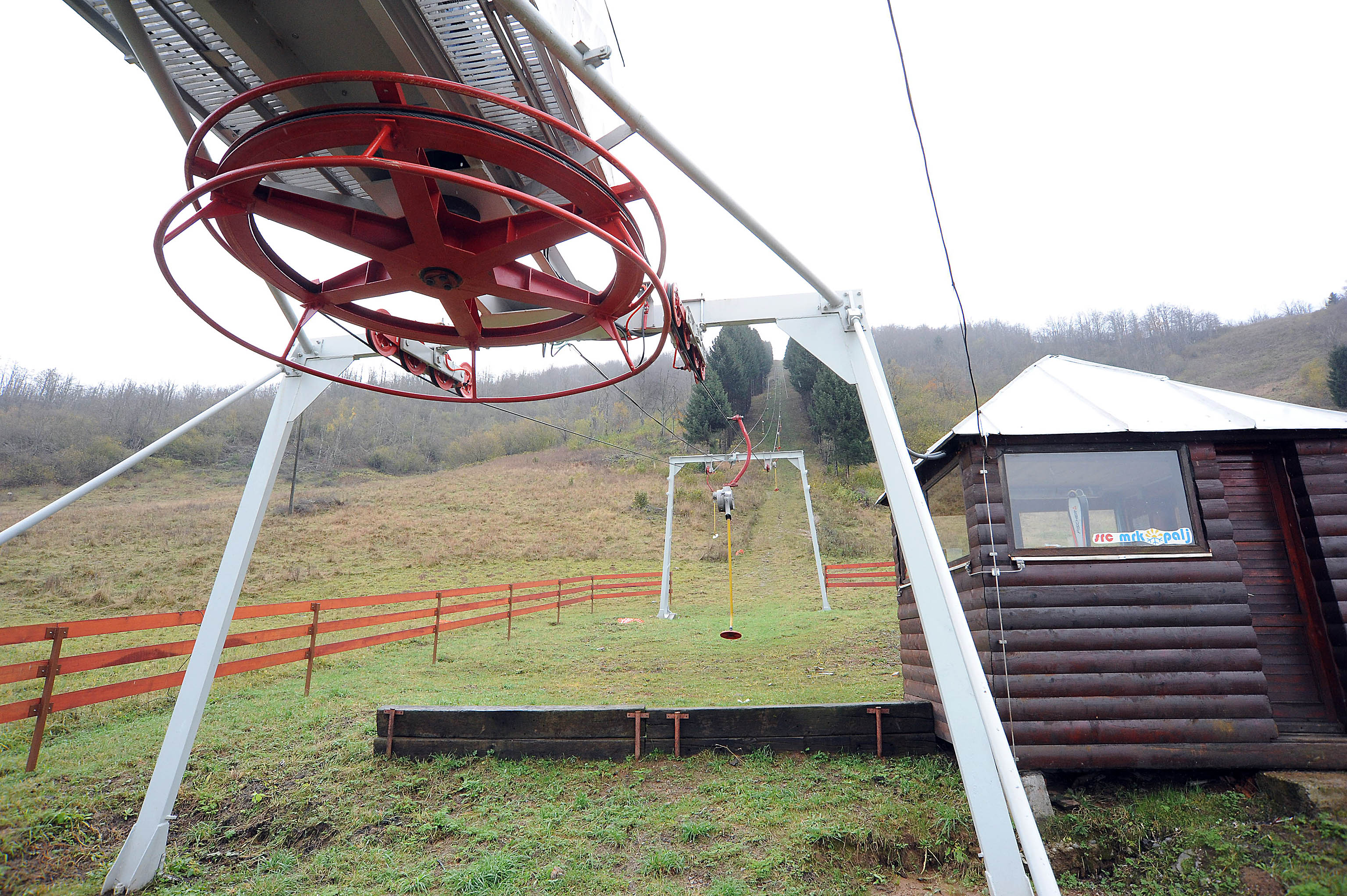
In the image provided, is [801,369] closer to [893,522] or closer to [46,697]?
[893,522]

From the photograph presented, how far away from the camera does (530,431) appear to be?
4941 cm

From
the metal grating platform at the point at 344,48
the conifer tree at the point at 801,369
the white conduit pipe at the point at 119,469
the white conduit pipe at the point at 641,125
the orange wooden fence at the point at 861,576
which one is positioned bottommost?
the orange wooden fence at the point at 861,576

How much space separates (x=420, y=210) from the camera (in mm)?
1797

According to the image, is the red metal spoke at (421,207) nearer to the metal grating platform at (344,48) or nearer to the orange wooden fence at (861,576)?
the metal grating platform at (344,48)

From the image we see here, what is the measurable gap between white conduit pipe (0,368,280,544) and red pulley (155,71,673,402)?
1845mm

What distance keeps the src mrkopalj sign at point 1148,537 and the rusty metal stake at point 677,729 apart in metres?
3.79

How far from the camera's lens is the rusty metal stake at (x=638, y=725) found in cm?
519

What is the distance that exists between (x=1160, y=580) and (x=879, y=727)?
8.46 ft

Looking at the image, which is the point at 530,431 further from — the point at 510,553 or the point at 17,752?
the point at 17,752

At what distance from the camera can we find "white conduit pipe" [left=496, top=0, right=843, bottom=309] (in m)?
1.88

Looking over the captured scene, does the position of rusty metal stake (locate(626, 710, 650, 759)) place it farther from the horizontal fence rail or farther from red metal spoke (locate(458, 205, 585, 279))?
red metal spoke (locate(458, 205, 585, 279))

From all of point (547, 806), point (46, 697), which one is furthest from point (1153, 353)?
point (46, 697)

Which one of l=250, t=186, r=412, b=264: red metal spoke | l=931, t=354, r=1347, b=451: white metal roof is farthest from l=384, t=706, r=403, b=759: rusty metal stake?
l=931, t=354, r=1347, b=451: white metal roof

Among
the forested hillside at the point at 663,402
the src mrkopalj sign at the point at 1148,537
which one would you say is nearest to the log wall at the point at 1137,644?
the src mrkopalj sign at the point at 1148,537
